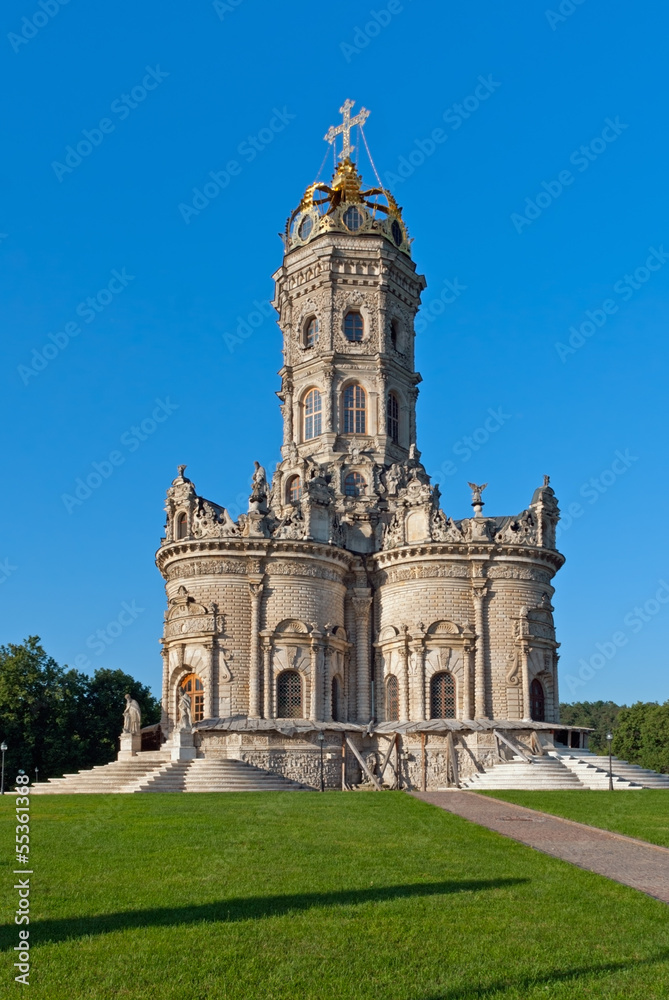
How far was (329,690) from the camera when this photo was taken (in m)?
51.9

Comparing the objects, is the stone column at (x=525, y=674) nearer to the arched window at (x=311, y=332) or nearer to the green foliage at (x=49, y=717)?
the arched window at (x=311, y=332)

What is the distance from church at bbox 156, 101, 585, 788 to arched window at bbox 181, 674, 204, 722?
0.07 metres

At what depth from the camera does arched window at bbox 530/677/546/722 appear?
52438 mm

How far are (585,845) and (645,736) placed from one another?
72.2 m

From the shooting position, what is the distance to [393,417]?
62.2 metres

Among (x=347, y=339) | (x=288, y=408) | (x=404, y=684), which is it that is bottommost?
(x=404, y=684)

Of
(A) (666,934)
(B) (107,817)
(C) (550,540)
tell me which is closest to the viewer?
(A) (666,934)

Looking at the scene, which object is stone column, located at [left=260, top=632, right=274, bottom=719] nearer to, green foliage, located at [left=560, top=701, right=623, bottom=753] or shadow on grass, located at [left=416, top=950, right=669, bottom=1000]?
shadow on grass, located at [left=416, top=950, right=669, bottom=1000]

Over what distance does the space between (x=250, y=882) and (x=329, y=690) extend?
122 feet

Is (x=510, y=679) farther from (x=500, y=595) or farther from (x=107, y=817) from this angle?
(x=107, y=817)

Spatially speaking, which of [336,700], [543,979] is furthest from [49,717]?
[543,979]

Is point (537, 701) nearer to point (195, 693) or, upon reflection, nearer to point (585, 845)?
point (195, 693)

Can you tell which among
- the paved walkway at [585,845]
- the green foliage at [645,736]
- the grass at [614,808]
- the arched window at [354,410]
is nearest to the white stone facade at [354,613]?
the arched window at [354,410]

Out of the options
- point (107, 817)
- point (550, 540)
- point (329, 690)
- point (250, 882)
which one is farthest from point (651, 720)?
point (250, 882)
